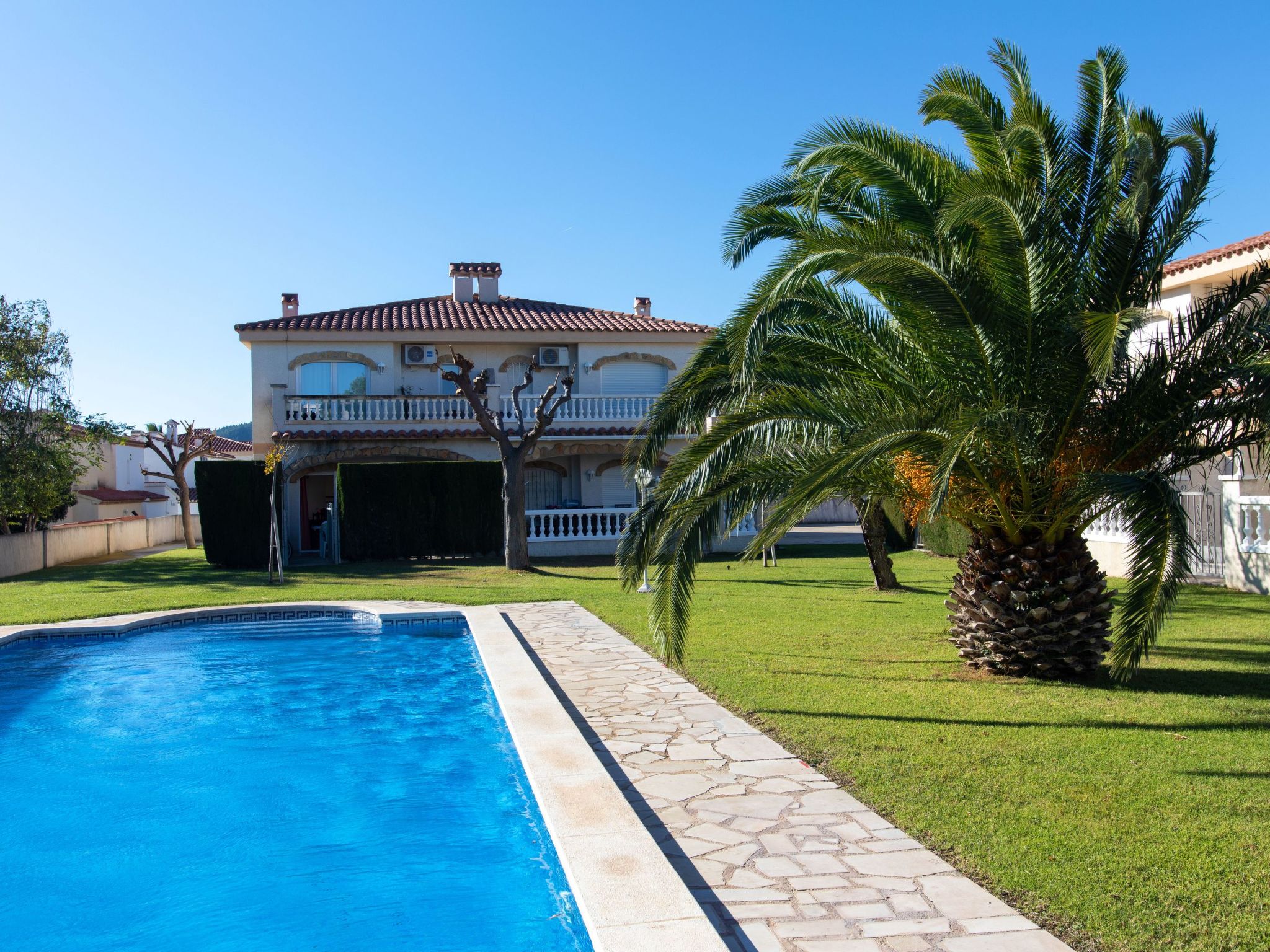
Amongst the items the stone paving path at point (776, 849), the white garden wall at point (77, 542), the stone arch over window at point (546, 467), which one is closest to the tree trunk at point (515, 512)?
the stone arch over window at point (546, 467)

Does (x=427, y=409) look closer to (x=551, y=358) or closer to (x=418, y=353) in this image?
(x=418, y=353)

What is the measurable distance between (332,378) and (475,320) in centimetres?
491

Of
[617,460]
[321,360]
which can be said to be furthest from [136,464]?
[617,460]

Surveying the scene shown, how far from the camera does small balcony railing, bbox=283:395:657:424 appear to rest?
27391 mm

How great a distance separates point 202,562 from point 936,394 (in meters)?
21.8

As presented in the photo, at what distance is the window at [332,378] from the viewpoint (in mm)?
29281

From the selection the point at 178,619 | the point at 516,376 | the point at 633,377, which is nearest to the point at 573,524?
the point at 516,376

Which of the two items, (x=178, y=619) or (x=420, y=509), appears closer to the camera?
(x=178, y=619)

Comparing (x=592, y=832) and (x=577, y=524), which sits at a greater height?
(x=577, y=524)

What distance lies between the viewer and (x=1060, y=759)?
244 inches

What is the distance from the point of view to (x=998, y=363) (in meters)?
7.87

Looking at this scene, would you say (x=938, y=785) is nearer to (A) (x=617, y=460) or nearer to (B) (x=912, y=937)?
(B) (x=912, y=937)

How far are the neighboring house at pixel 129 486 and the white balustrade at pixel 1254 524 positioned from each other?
35.0m

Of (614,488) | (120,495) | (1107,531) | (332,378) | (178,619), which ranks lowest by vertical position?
(178,619)
